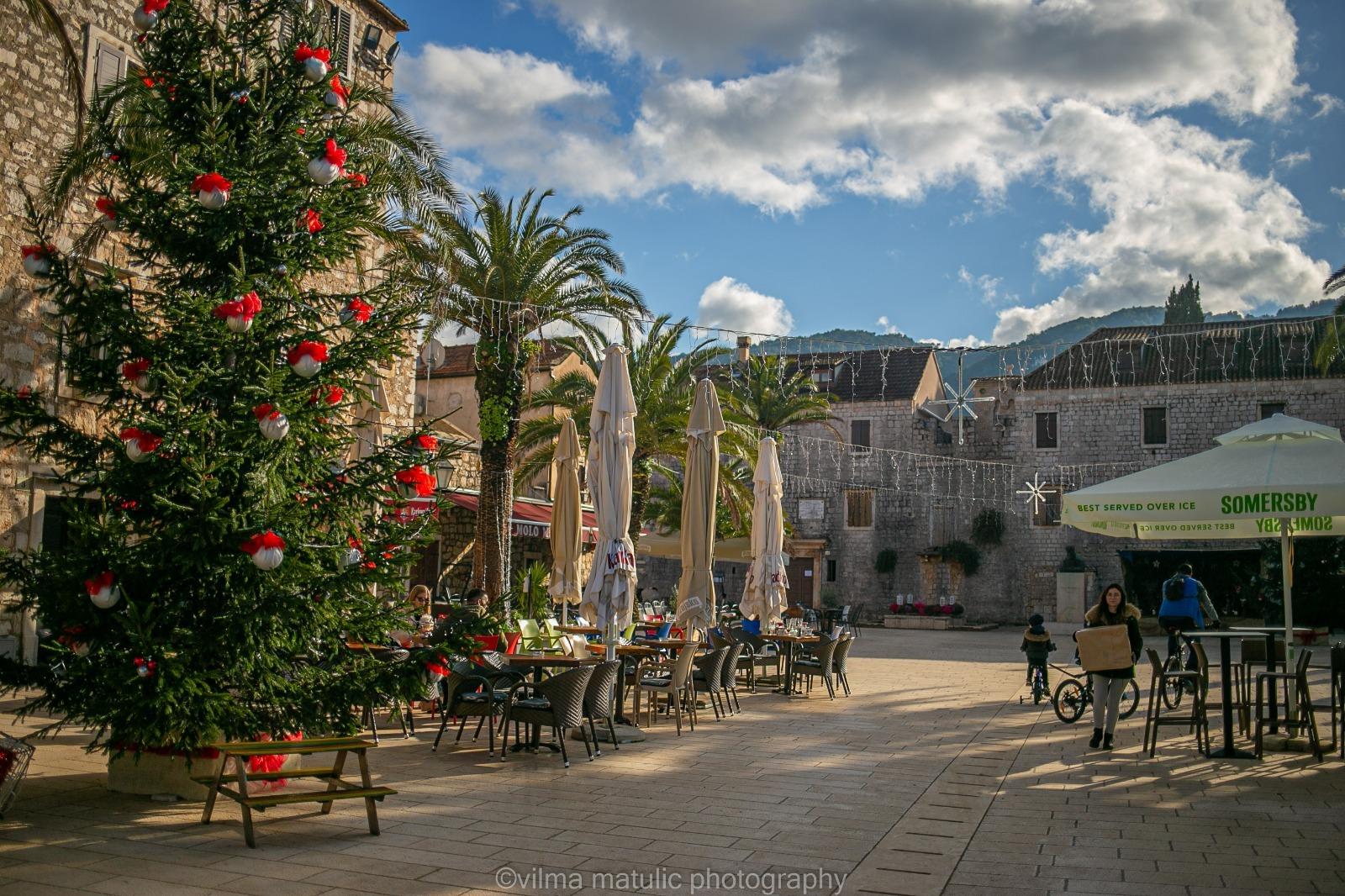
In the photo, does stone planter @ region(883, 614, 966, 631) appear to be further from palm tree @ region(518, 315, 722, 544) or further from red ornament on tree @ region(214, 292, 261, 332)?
red ornament on tree @ region(214, 292, 261, 332)

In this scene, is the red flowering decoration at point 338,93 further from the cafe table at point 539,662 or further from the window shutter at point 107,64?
the window shutter at point 107,64

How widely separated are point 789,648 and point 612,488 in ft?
14.2

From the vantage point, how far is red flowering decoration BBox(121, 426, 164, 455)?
20.4ft

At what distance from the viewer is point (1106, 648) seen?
9.08 meters

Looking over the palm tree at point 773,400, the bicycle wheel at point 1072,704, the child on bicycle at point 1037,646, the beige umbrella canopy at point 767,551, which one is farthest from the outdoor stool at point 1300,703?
the palm tree at point 773,400

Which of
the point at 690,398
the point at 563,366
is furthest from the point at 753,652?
the point at 563,366

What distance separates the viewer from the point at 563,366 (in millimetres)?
37125

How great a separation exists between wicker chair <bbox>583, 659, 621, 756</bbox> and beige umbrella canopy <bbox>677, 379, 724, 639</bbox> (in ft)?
7.87

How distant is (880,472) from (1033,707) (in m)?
26.6

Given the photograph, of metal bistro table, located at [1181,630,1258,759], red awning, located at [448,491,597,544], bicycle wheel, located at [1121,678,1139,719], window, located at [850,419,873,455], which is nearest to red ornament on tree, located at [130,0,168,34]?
metal bistro table, located at [1181,630,1258,759]

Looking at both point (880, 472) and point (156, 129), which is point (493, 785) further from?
point (880, 472)

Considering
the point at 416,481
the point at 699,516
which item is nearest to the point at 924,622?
the point at 699,516

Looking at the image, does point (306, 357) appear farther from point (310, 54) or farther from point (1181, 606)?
point (1181, 606)

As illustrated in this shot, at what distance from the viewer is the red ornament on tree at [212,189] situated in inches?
251
